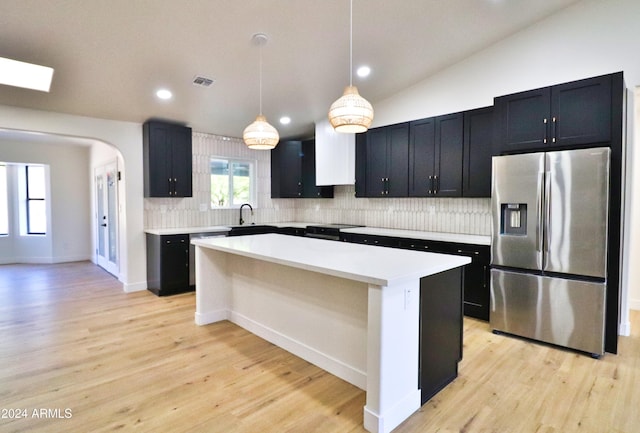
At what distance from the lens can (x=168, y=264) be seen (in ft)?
16.2

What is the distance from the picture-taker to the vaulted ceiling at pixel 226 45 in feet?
9.71

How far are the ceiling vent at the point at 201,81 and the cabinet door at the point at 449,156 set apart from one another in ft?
9.28

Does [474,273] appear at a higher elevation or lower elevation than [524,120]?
lower

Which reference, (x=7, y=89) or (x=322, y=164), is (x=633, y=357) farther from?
(x=7, y=89)

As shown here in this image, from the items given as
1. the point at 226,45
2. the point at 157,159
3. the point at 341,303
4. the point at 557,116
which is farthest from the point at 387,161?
the point at 157,159

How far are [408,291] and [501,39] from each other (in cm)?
341

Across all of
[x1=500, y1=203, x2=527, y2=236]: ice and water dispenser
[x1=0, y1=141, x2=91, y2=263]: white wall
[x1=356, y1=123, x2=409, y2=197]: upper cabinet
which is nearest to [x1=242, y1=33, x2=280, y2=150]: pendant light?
[x1=356, y1=123, x2=409, y2=197]: upper cabinet

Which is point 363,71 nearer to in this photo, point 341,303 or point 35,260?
point 341,303

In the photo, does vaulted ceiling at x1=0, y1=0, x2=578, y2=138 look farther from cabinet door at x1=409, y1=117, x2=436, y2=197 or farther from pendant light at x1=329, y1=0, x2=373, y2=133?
pendant light at x1=329, y1=0, x2=373, y2=133

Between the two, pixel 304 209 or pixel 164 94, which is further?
pixel 304 209

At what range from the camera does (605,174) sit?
2.84m

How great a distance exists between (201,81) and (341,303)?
313cm

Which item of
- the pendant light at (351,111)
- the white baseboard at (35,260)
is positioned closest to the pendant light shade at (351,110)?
the pendant light at (351,111)

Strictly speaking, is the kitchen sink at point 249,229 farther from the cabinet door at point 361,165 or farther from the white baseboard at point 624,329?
the white baseboard at point 624,329
